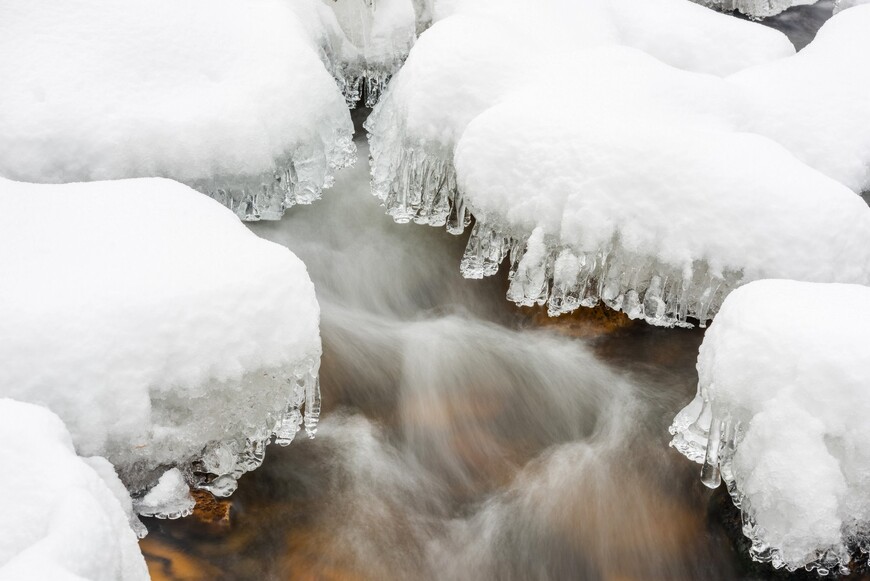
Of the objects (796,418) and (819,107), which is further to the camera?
(819,107)

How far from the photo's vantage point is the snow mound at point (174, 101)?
362cm

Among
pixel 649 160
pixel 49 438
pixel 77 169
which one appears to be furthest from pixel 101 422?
pixel 649 160

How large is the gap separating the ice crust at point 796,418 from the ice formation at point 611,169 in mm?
513

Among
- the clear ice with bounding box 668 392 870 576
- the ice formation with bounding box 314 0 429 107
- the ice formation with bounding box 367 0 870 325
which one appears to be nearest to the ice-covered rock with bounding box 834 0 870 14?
the ice formation with bounding box 367 0 870 325

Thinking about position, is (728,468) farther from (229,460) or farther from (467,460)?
(229,460)

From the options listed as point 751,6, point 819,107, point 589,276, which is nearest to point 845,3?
point 751,6

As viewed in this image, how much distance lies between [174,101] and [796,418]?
3.12 metres

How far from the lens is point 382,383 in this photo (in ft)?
11.4

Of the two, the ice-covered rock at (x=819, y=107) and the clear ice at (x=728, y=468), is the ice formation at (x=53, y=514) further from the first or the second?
the ice-covered rock at (x=819, y=107)

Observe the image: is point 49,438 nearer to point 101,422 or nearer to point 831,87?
point 101,422

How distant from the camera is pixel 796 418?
2.47 metres

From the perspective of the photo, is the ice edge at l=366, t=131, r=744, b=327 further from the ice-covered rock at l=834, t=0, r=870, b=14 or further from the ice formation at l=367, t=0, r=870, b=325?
the ice-covered rock at l=834, t=0, r=870, b=14

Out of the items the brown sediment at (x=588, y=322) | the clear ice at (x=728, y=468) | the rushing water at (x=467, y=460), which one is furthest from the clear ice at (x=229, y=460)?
the clear ice at (x=728, y=468)

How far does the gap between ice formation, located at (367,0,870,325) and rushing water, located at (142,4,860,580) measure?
257mm
